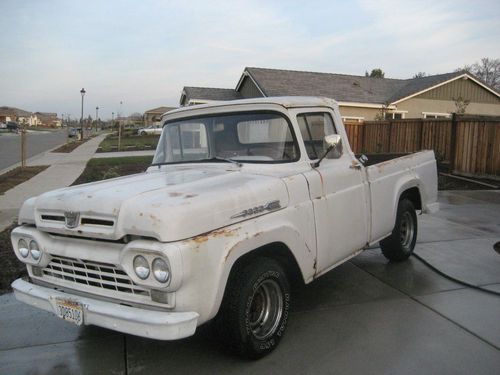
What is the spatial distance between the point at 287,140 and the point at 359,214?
108 centimetres

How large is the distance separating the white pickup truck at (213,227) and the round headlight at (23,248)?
16 millimetres

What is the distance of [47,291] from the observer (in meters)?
3.40

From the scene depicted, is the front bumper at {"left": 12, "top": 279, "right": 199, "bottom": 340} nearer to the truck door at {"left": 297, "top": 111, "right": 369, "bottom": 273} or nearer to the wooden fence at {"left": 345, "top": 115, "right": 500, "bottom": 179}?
the truck door at {"left": 297, "top": 111, "right": 369, "bottom": 273}

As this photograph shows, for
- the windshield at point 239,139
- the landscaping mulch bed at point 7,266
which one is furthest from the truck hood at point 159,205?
the landscaping mulch bed at point 7,266

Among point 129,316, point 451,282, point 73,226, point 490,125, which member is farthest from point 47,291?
point 490,125

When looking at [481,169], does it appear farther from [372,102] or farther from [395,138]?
[372,102]

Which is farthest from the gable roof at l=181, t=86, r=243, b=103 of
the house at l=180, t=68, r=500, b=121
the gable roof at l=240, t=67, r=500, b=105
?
the gable roof at l=240, t=67, r=500, b=105

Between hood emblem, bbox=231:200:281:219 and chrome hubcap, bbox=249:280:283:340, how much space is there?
1.80 feet

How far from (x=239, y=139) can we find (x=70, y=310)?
6.58 feet

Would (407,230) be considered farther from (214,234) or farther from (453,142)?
(453,142)

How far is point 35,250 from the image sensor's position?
3.49 metres

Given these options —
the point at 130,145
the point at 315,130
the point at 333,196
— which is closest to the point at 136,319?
the point at 333,196

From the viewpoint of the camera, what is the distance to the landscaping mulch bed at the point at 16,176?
13070 millimetres

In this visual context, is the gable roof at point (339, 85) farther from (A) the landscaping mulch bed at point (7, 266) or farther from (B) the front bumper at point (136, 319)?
(B) the front bumper at point (136, 319)
